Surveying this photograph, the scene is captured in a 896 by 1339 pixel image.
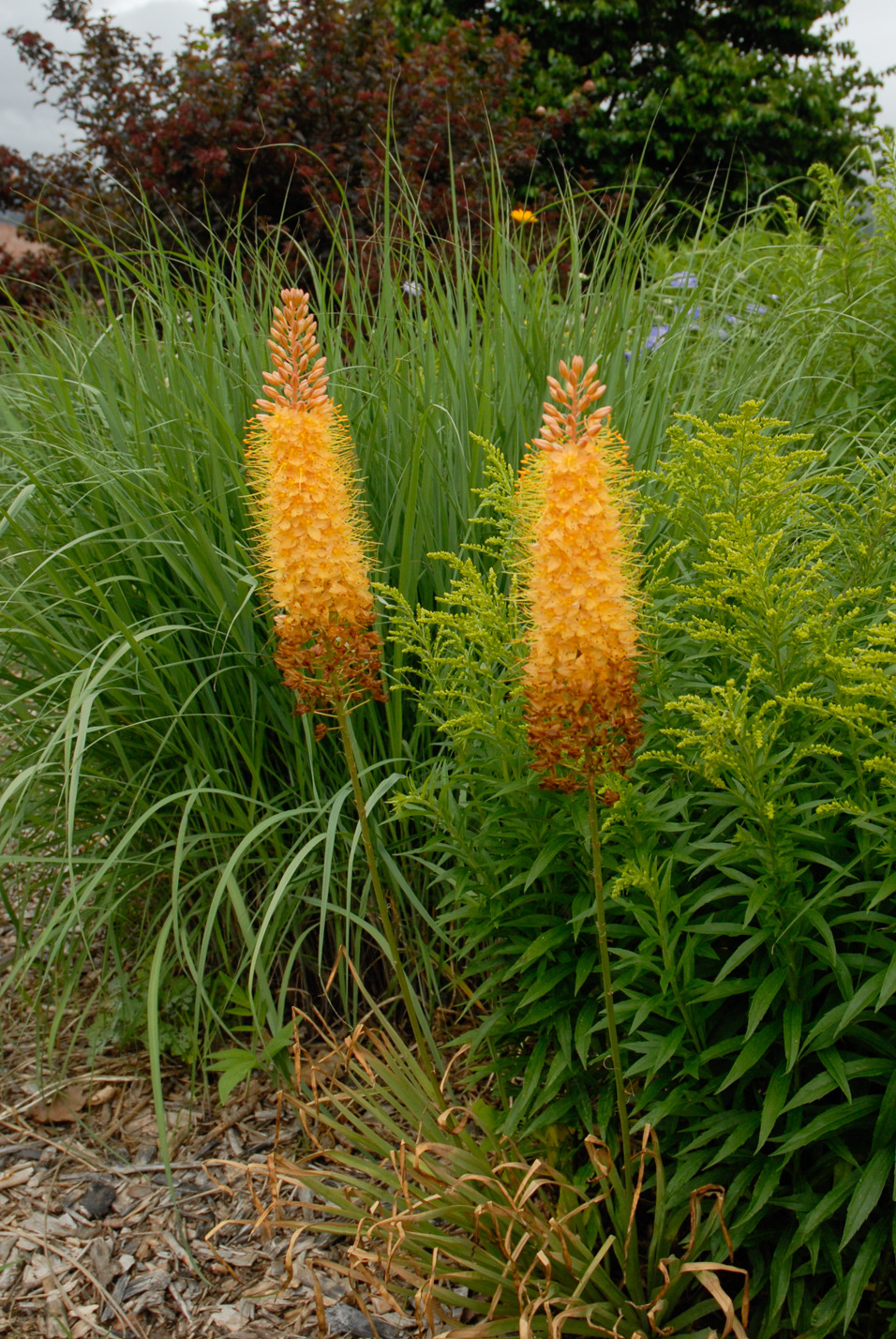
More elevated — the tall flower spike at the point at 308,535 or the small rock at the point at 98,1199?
the tall flower spike at the point at 308,535

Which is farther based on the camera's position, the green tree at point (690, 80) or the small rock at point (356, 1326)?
the green tree at point (690, 80)

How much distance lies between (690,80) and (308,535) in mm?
14168

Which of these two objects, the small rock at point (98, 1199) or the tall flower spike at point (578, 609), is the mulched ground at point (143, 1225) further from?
the tall flower spike at point (578, 609)

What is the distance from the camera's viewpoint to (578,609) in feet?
4.55

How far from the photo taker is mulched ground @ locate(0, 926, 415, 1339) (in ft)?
7.06

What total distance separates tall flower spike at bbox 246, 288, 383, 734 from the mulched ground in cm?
107

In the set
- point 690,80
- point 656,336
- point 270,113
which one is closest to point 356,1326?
point 656,336

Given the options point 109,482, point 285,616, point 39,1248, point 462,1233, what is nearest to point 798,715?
point 285,616

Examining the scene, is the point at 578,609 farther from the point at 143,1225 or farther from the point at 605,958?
the point at 143,1225

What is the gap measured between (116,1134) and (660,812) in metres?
1.79

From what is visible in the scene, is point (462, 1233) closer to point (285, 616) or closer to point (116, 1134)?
point (116, 1134)

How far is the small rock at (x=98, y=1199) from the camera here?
95.0 inches

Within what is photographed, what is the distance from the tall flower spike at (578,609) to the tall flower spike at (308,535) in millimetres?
362

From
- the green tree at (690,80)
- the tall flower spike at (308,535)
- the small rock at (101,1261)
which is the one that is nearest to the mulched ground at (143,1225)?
the small rock at (101,1261)
